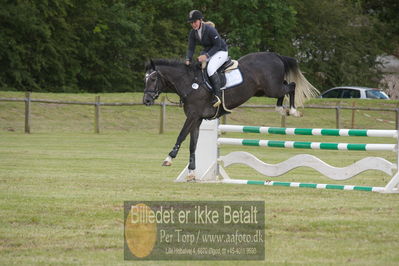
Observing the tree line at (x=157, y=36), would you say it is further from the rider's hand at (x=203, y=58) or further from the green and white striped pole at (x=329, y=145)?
the green and white striped pole at (x=329, y=145)

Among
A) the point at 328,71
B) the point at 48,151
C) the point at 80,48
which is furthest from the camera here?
the point at 328,71

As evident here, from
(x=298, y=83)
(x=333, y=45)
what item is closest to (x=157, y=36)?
(x=333, y=45)

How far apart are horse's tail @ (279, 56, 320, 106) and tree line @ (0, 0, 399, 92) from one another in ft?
79.7

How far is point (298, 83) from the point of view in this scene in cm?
1309

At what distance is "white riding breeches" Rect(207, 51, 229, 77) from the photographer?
39.3 feet

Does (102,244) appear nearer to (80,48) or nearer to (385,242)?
(385,242)

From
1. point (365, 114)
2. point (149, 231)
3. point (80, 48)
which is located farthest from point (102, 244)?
point (80, 48)

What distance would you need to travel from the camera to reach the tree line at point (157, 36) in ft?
122

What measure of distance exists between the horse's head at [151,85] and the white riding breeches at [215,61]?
74cm

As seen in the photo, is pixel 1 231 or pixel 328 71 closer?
pixel 1 231

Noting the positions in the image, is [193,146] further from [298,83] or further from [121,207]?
[121,207]

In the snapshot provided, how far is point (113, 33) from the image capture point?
40875 mm

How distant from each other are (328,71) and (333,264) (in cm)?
4042

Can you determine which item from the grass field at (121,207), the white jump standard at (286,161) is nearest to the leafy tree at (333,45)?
the grass field at (121,207)
